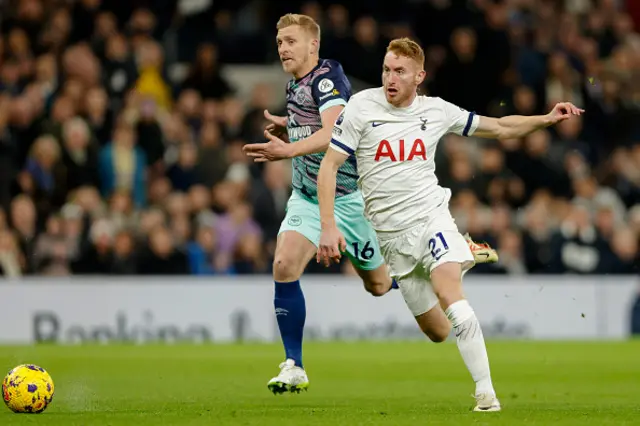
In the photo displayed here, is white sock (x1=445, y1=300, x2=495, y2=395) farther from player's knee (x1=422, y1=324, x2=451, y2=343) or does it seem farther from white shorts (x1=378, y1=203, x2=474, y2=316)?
player's knee (x1=422, y1=324, x2=451, y2=343)

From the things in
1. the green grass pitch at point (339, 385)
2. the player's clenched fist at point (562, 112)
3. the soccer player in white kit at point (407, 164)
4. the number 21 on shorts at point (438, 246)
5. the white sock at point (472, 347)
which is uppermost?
the player's clenched fist at point (562, 112)

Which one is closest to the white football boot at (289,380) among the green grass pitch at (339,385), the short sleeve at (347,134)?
the green grass pitch at (339,385)

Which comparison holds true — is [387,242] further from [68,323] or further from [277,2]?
[277,2]

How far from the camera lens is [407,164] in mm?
8859

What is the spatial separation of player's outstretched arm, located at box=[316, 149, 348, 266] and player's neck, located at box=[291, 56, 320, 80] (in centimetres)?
142

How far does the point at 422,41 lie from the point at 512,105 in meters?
1.96

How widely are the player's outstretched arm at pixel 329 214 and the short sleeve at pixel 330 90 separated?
3.52ft

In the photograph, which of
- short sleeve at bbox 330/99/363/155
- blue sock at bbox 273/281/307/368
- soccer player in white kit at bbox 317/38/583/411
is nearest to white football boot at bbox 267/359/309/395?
blue sock at bbox 273/281/307/368

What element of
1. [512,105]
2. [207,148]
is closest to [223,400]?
[207,148]

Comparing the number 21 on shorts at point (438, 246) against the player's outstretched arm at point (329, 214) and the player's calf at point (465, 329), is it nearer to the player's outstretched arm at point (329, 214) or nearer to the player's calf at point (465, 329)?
the player's calf at point (465, 329)

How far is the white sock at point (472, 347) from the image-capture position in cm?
825

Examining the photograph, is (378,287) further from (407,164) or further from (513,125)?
(513,125)

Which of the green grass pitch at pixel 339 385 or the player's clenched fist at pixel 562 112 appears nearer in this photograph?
the green grass pitch at pixel 339 385

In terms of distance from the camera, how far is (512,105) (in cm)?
2047
